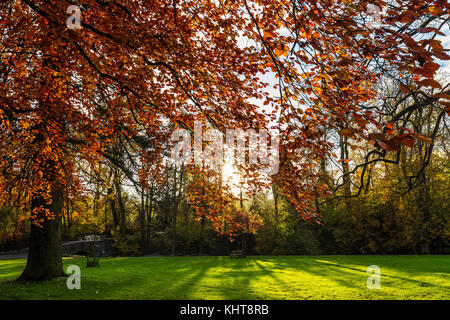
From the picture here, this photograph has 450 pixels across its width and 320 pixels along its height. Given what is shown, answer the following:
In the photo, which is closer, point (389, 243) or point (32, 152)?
point (32, 152)

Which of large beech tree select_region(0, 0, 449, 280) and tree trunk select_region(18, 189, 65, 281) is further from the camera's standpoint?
tree trunk select_region(18, 189, 65, 281)

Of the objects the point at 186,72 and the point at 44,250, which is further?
the point at 44,250

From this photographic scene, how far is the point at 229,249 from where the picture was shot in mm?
23703

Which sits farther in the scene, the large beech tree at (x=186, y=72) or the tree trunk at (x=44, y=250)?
the tree trunk at (x=44, y=250)

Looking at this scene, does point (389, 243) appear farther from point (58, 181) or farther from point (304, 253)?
point (58, 181)

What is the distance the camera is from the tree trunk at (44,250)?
8711 mm

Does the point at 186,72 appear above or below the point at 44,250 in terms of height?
above

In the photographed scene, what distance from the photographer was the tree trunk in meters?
8.71

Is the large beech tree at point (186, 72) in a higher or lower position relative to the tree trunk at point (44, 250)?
higher

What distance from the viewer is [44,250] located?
29.2ft
